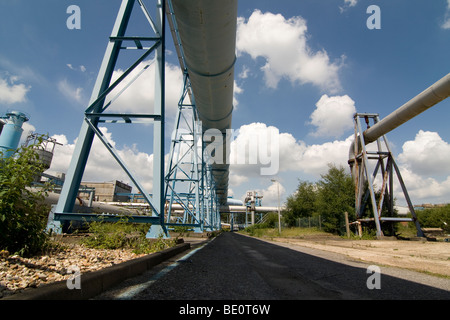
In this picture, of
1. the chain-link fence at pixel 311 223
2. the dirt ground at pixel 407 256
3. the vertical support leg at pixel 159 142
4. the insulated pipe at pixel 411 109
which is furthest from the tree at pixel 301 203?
the vertical support leg at pixel 159 142

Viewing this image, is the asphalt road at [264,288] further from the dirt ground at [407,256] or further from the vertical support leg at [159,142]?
the vertical support leg at [159,142]

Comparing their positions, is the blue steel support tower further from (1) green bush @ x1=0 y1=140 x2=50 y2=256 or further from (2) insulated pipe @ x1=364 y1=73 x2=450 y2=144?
(2) insulated pipe @ x1=364 y1=73 x2=450 y2=144

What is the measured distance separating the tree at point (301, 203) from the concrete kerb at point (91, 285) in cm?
3275

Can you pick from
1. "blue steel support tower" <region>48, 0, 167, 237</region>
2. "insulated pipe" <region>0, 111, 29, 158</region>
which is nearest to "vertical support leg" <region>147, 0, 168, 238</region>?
"blue steel support tower" <region>48, 0, 167, 237</region>

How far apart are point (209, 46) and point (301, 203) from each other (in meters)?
→ 31.5

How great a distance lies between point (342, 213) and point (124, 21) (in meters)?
19.6

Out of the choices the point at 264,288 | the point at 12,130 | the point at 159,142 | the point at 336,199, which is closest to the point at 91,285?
the point at 264,288

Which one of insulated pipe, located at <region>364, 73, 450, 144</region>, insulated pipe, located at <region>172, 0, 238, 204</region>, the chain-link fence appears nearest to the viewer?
insulated pipe, located at <region>172, 0, 238, 204</region>

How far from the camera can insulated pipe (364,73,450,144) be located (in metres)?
10.4

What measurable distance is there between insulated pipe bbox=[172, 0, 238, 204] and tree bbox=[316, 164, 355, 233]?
1461 cm

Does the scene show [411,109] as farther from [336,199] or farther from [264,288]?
[264,288]

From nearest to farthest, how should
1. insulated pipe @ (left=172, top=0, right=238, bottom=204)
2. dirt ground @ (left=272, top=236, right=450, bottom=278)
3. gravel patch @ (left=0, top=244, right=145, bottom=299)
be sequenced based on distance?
gravel patch @ (left=0, top=244, right=145, bottom=299)
dirt ground @ (left=272, top=236, right=450, bottom=278)
insulated pipe @ (left=172, top=0, right=238, bottom=204)

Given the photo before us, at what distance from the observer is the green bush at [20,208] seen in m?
2.23
